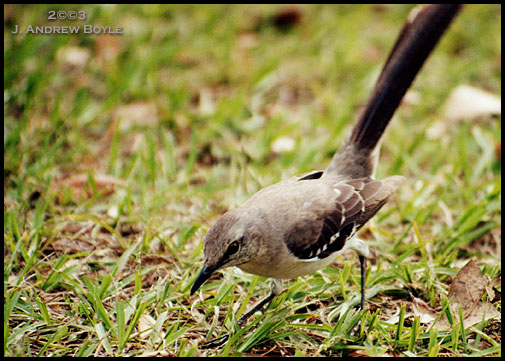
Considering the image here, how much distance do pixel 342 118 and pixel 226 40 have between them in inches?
85.6

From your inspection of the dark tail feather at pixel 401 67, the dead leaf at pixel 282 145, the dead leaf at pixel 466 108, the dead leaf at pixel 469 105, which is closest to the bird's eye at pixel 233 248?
the dark tail feather at pixel 401 67

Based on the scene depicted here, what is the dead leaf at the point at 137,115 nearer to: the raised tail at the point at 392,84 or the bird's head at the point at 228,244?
the raised tail at the point at 392,84

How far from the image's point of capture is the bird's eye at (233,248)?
141 inches

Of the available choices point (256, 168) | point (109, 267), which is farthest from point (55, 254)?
point (256, 168)

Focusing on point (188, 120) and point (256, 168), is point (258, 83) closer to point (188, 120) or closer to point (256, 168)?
point (188, 120)

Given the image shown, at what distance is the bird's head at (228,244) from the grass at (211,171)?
1.65ft

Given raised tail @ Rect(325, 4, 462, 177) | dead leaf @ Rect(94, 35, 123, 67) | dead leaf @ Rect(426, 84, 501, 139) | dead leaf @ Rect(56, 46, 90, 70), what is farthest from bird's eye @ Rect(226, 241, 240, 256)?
dead leaf @ Rect(56, 46, 90, 70)

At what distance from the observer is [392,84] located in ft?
15.1

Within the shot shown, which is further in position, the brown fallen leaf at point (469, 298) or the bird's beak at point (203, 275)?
the brown fallen leaf at point (469, 298)

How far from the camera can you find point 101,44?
23.5 feet

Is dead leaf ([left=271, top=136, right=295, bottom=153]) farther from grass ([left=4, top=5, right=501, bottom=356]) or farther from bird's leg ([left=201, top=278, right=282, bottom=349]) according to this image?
bird's leg ([left=201, top=278, right=282, bottom=349])

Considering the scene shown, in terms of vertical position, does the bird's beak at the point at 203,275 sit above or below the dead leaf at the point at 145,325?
above

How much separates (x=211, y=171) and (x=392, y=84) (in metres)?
2.16

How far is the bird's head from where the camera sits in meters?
3.56
